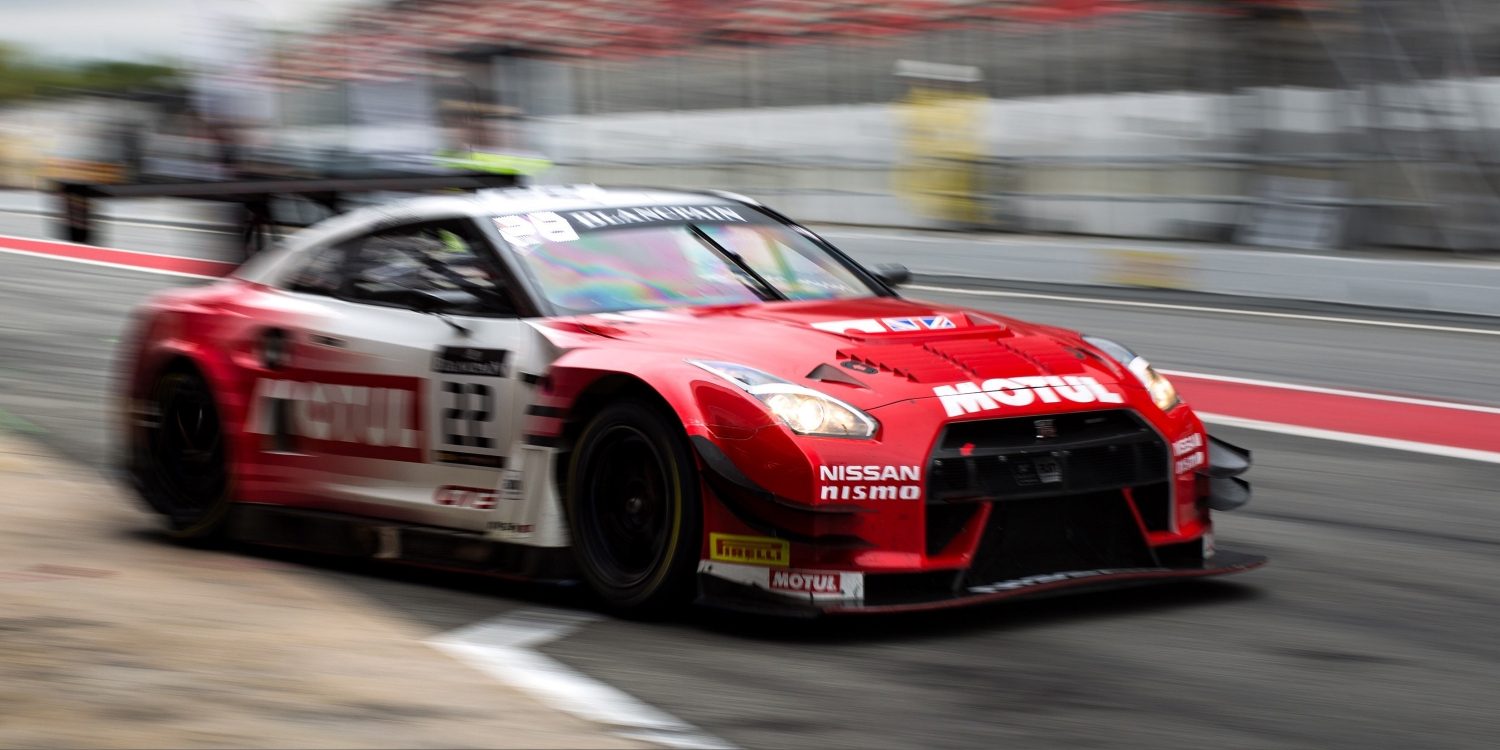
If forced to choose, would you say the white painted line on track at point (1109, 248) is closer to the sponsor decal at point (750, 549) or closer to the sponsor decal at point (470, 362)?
the sponsor decal at point (470, 362)

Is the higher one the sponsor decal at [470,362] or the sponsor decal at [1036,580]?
the sponsor decal at [470,362]

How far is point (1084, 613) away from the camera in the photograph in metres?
5.47

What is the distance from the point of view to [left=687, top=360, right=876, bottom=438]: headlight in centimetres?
515

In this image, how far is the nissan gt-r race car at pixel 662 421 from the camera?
5.15 metres

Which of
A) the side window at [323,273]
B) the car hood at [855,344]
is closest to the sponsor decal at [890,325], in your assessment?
the car hood at [855,344]

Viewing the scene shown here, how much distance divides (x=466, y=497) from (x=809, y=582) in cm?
136

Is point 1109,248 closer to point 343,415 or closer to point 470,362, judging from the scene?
point 343,415

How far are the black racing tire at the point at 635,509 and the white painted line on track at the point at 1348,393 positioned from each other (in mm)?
5884

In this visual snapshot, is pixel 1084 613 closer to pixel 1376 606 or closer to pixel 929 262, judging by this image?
pixel 1376 606

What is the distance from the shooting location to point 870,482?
5094 millimetres

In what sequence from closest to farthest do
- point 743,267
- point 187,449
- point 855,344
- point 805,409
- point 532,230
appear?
point 805,409 < point 855,344 < point 532,230 < point 743,267 < point 187,449

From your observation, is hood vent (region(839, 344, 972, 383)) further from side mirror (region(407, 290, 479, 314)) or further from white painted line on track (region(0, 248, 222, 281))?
white painted line on track (region(0, 248, 222, 281))

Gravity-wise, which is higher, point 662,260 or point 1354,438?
point 662,260

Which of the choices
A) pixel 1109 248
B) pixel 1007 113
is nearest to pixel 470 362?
pixel 1109 248
